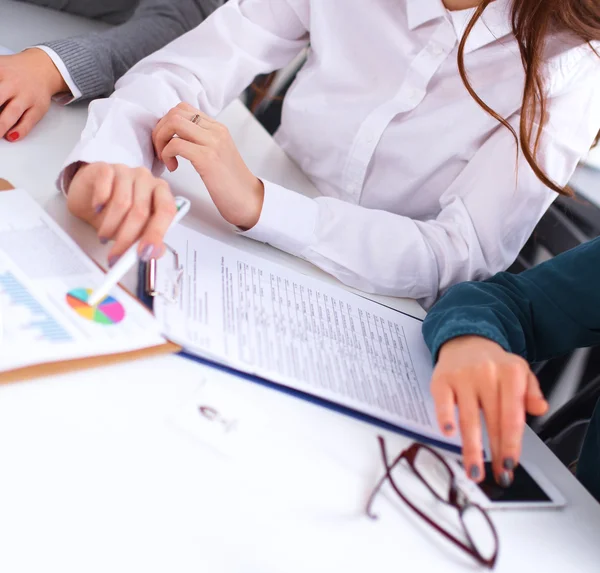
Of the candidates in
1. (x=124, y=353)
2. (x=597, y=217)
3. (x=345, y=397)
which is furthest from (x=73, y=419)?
(x=597, y=217)

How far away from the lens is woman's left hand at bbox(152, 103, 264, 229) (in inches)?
25.0

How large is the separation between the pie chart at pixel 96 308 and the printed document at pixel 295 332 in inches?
1.3

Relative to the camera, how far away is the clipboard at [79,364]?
41 cm

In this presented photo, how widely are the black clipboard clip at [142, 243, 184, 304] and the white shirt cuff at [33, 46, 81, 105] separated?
40cm

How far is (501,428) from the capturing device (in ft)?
1.54

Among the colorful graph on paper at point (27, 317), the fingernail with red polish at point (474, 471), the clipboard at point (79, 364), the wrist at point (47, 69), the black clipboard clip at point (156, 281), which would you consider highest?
the wrist at point (47, 69)

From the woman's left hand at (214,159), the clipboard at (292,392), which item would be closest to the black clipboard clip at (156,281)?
the clipboard at (292,392)

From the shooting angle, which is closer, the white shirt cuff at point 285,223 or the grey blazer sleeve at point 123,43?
the white shirt cuff at point 285,223

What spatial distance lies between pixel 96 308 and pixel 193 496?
0.17 metres

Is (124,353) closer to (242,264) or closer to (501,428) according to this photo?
(242,264)

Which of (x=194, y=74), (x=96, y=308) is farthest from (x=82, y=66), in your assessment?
(x=96, y=308)

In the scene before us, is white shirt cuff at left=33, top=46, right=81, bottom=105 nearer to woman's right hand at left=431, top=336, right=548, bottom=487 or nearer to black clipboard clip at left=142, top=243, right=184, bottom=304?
black clipboard clip at left=142, top=243, right=184, bottom=304

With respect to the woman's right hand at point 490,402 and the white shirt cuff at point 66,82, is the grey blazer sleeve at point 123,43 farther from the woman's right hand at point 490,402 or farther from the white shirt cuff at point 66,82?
the woman's right hand at point 490,402

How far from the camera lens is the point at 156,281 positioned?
0.52 meters
